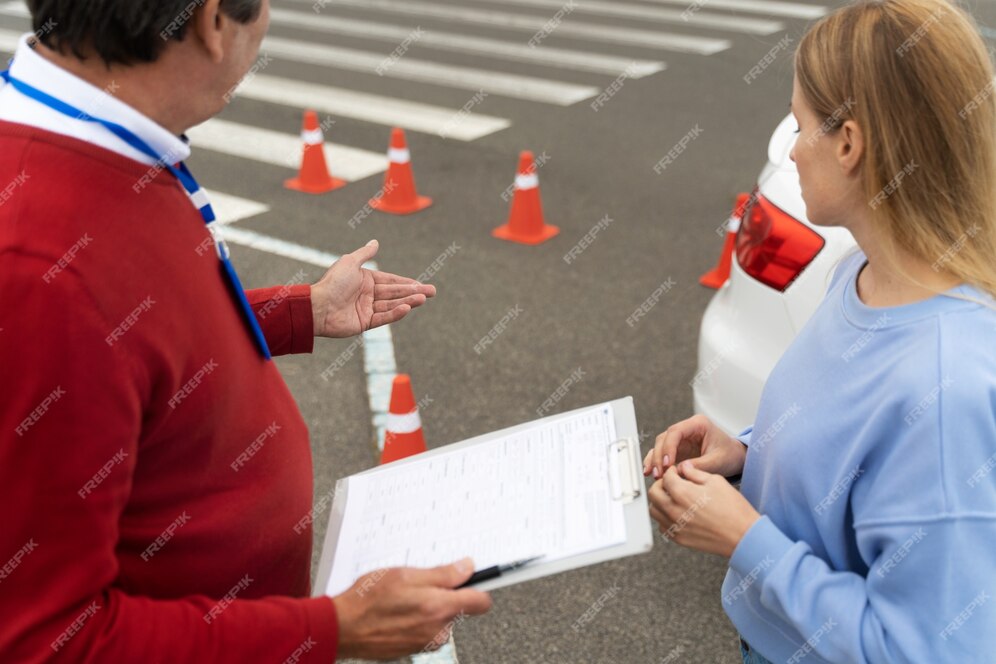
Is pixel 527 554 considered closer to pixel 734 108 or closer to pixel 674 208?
pixel 674 208

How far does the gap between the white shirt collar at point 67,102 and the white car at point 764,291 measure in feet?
7.75

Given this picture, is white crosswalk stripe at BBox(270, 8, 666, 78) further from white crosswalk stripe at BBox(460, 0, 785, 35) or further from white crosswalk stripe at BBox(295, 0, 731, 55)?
white crosswalk stripe at BBox(460, 0, 785, 35)

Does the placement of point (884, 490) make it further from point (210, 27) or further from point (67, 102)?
point (67, 102)

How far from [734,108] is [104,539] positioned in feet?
28.9

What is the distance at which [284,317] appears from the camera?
7.67ft

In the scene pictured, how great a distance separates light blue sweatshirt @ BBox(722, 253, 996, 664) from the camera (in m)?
1.64

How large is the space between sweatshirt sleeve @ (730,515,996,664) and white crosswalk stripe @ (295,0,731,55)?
1040cm

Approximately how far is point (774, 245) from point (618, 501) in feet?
6.46

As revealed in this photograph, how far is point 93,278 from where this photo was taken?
4.75ft

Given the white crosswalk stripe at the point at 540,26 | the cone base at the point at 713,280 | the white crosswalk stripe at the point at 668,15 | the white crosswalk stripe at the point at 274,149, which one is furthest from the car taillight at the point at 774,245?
the white crosswalk stripe at the point at 668,15

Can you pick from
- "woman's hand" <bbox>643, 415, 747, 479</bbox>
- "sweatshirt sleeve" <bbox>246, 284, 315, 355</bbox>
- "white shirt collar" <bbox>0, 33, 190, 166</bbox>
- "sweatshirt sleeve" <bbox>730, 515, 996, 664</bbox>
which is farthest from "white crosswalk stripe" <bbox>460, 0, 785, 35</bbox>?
"white shirt collar" <bbox>0, 33, 190, 166</bbox>

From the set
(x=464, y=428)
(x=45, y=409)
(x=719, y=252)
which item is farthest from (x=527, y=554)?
(x=719, y=252)

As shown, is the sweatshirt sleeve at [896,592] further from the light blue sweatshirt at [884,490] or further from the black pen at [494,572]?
the black pen at [494,572]

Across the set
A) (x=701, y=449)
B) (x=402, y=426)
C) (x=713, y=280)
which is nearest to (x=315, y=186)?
(x=713, y=280)
